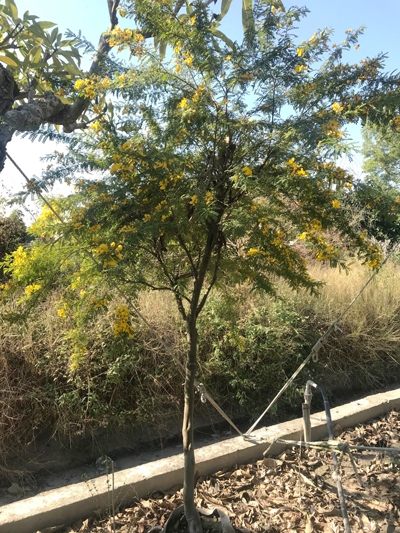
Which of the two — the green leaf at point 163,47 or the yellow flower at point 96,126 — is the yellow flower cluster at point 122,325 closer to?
the yellow flower at point 96,126

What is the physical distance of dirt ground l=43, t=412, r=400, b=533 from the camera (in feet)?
6.95

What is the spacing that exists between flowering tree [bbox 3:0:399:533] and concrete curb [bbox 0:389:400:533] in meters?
1.10

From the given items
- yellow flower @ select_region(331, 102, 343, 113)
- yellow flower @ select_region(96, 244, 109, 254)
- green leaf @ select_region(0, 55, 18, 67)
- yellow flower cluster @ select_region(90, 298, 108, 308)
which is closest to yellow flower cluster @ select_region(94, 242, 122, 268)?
yellow flower @ select_region(96, 244, 109, 254)

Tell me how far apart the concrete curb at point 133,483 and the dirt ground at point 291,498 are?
6cm

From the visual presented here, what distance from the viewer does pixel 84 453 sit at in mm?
2939

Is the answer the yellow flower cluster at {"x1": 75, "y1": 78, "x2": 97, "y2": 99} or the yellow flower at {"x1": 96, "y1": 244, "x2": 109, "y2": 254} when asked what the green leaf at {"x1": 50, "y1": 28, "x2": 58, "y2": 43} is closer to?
the yellow flower cluster at {"x1": 75, "y1": 78, "x2": 97, "y2": 99}

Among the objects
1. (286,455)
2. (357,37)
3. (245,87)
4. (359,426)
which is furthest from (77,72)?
(359,426)

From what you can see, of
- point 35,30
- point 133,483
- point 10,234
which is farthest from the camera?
point 10,234

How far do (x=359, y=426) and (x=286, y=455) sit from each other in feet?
2.72

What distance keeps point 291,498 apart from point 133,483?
3.06 feet

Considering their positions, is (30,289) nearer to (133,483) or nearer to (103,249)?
(103,249)

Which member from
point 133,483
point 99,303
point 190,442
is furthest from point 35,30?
point 133,483

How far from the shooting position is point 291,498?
7.75 ft

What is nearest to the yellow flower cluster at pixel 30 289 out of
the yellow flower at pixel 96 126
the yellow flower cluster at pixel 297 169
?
the yellow flower at pixel 96 126
